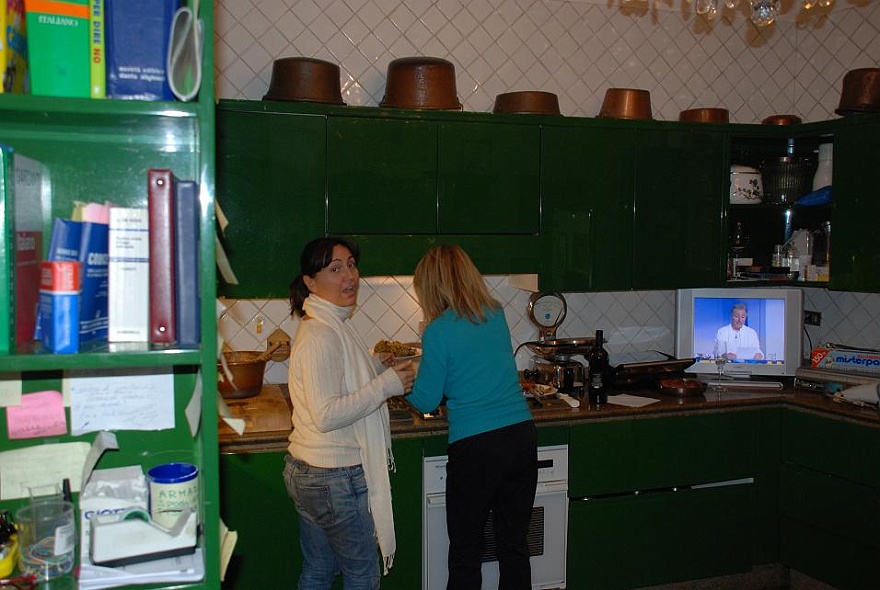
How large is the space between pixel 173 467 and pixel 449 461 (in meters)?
1.37

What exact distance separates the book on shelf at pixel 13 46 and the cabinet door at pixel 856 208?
336 centimetres

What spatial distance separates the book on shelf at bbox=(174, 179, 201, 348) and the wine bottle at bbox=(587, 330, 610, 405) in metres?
2.41

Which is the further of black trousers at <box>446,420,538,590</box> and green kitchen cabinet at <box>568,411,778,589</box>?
green kitchen cabinet at <box>568,411,778,589</box>

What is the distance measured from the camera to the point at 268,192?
3.12 m

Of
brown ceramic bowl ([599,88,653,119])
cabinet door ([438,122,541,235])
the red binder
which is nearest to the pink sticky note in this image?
the red binder

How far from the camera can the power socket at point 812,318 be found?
4094 mm

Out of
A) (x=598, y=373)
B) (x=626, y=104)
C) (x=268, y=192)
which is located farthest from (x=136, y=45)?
(x=626, y=104)

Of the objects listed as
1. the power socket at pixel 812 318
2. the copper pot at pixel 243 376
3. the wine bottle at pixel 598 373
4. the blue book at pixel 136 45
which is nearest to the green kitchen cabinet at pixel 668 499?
the wine bottle at pixel 598 373

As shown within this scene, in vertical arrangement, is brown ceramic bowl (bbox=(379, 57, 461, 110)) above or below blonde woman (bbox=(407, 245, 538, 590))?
above

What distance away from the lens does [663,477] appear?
342 centimetres

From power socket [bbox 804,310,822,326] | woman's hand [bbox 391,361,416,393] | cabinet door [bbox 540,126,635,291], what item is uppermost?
cabinet door [bbox 540,126,635,291]

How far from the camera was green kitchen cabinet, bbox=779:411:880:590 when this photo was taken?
3234 mm

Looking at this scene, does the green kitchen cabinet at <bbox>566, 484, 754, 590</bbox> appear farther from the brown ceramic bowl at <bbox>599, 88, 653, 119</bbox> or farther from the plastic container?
the brown ceramic bowl at <bbox>599, 88, 653, 119</bbox>

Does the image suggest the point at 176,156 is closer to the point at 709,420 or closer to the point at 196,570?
the point at 196,570
